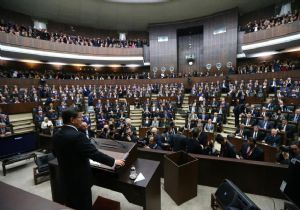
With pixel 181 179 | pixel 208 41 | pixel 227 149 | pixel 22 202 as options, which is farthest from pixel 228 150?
pixel 208 41

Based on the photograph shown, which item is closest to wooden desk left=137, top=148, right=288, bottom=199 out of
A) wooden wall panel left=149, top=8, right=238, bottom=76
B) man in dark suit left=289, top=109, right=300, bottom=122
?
man in dark suit left=289, top=109, right=300, bottom=122

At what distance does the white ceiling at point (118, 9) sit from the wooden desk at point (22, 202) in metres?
14.5

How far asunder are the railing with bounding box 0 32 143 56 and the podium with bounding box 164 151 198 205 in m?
12.4

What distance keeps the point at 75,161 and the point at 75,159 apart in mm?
25

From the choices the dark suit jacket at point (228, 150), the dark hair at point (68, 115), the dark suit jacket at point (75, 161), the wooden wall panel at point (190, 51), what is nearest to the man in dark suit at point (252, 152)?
the dark suit jacket at point (228, 150)

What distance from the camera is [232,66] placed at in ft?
46.5

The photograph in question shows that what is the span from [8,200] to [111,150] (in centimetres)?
125

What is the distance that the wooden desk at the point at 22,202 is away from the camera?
1151mm

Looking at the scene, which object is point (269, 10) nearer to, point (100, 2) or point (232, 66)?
point (232, 66)

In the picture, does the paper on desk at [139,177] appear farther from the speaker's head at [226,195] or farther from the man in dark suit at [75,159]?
the speaker's head at [226,195]

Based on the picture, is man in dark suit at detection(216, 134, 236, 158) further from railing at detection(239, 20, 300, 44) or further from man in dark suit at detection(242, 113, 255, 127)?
railing at detection(239, 20, 300, 44)

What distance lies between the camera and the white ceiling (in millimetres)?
12906

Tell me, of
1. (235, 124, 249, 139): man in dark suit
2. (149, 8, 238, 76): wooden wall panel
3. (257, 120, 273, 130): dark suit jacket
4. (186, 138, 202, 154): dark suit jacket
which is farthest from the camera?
(149, 8, 238, 76): wooden wall panel

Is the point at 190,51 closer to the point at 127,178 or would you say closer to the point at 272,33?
the point at 272,33
